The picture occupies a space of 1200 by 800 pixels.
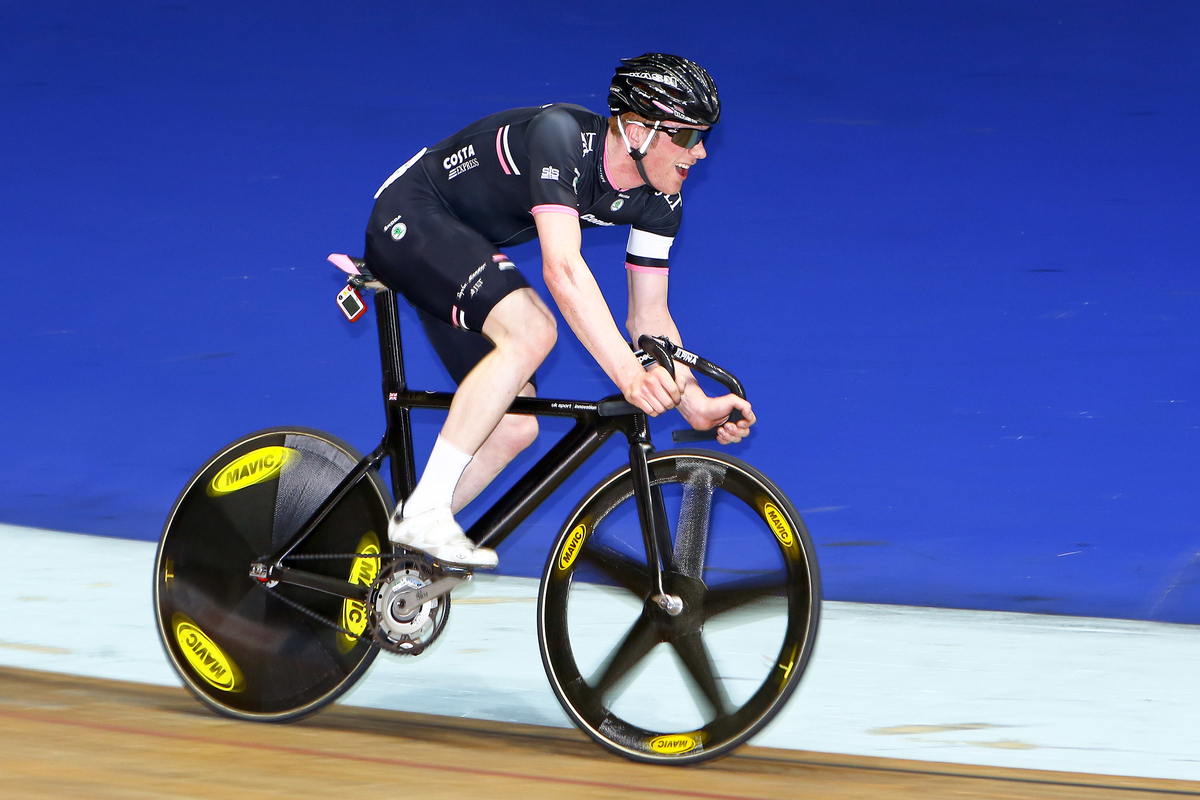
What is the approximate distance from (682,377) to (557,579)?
534 mm

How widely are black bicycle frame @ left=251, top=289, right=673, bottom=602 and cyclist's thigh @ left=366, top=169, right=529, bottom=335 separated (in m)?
0.14

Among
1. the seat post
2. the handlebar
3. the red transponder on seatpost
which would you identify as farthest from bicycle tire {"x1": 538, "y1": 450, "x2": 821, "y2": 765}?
the red transponder on seatpost

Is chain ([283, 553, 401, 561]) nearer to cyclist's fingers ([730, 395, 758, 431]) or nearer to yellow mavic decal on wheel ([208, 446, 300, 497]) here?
yellow mavic decal on wheel ([208, 446, 300, 497])

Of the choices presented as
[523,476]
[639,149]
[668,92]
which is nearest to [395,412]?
[523,476]

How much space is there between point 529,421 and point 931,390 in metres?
1.90

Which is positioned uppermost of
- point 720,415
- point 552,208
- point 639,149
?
point 639,149

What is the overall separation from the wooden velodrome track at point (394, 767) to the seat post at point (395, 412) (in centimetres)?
55

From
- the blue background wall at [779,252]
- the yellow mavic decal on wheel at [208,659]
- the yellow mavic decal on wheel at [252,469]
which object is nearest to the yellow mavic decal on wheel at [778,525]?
the yellow mavic decal on wheel at [252,469]

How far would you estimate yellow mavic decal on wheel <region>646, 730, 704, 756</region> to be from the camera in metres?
2.25

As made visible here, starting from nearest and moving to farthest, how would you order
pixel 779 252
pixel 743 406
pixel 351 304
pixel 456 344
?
pixel 743 406, pixel 351 304, pixel 456 344, pixel 779 252

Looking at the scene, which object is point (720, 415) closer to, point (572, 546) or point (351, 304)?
point (572, 546)

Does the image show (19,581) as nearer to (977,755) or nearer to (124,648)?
(124,648)

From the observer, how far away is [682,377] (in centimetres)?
213

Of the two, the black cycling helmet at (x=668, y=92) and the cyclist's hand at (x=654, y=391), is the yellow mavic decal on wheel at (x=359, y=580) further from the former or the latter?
the black cycling helmet at (x=668, y=92)
